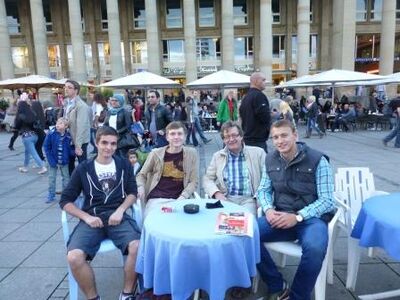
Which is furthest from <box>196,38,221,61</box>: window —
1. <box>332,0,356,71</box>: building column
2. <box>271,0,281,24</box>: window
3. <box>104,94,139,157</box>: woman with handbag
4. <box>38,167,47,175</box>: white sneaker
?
<box>104,94,139,157</box>: woman with handbag

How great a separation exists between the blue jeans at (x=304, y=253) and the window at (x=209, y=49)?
32580 mm

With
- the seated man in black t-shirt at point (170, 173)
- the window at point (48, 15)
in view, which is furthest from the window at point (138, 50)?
the seated man in black t-shirt at point (170, 173)

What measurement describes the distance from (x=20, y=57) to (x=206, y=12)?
19103 millimetres

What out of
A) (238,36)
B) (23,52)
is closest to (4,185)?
(238,36)

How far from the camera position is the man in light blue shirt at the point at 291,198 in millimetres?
3088

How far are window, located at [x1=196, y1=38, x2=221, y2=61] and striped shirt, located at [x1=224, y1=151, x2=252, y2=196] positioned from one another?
31.6 metres

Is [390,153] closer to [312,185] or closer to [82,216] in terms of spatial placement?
[312,185]

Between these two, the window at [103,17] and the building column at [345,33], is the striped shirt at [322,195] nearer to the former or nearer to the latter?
the building column at [345,33]

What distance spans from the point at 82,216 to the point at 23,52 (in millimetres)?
37498

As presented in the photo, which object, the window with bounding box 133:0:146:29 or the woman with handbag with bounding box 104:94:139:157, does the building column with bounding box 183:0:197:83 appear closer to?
the window with bounding box 133:0:146:29

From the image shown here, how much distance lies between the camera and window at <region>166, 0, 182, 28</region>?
34594mm

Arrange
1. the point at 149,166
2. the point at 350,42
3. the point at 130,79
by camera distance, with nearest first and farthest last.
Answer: the point at 149,166 → the point at 130,79 → the point at 350,42

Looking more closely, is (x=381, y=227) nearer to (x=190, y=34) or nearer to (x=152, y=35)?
(x=190, y=34)

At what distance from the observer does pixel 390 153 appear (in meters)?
10.3
